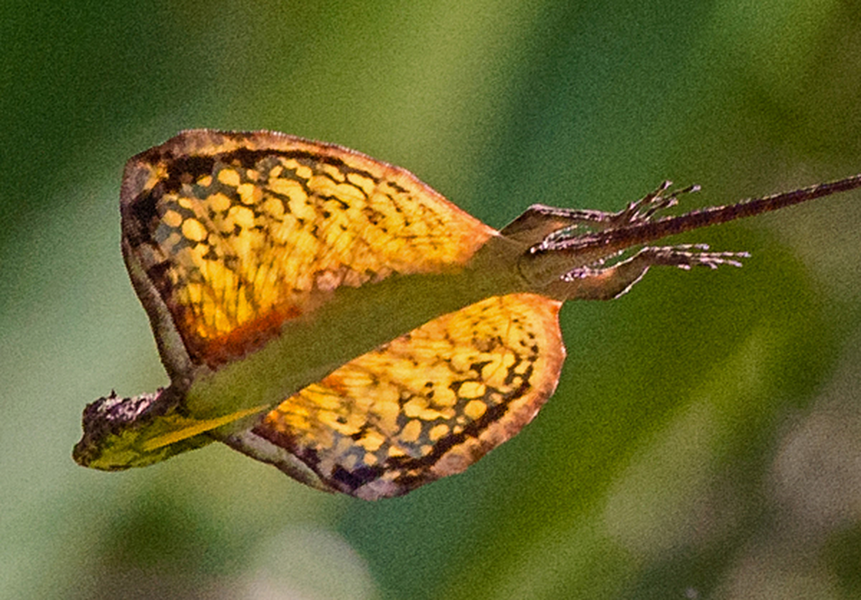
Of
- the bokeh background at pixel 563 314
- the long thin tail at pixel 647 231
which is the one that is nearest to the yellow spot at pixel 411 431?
the long thin tail at pixel 647 231

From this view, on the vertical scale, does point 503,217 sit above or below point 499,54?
below

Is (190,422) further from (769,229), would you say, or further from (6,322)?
(769,229)

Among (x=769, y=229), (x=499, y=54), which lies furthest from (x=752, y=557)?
(x=499, y=54)

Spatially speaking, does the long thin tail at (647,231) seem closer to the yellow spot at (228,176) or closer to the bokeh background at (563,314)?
the yellow spot at (228,176)

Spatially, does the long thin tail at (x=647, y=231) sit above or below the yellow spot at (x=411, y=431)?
above

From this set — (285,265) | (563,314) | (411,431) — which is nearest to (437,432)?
(411,431)

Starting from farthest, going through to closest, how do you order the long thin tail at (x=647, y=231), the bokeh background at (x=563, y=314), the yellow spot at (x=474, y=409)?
the bokeh background at (x=563, y=314) < the yellow spot at (x=474, y=409) < the long thin tail at (x=647, y=231)

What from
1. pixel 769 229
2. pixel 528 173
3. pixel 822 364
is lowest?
pixel 822 364

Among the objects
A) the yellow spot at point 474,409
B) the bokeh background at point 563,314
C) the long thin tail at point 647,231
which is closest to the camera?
the long thin tail at point 647,231

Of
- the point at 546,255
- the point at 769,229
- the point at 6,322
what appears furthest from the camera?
the point at 769,229
